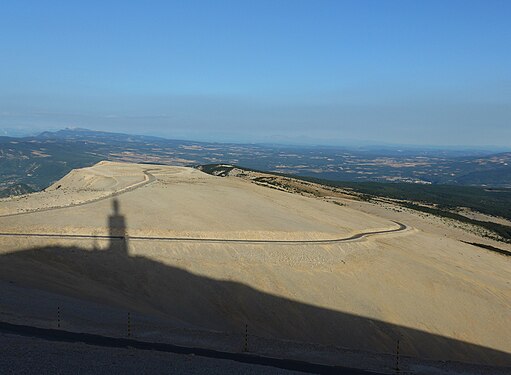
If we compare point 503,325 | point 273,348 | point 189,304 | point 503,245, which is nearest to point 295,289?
point 189,304

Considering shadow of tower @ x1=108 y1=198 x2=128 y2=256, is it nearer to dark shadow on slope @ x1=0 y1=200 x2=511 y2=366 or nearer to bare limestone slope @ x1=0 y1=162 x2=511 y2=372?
bare limestone slope @ x1=0 y1=162 x2=511 y2=372

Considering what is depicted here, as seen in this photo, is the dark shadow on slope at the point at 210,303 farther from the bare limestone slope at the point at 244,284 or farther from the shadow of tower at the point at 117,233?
the shadow of tower at the point at 117,233

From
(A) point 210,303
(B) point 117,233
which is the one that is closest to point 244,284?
(A) point 210,303

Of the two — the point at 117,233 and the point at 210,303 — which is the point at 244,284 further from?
the point at 117,233

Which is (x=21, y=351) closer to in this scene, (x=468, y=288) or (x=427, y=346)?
(x=427, y=346)

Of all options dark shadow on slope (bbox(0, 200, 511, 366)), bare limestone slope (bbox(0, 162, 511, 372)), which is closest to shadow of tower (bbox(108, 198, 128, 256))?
bare limestone slope (bbox(0, 162, 511, 372))
